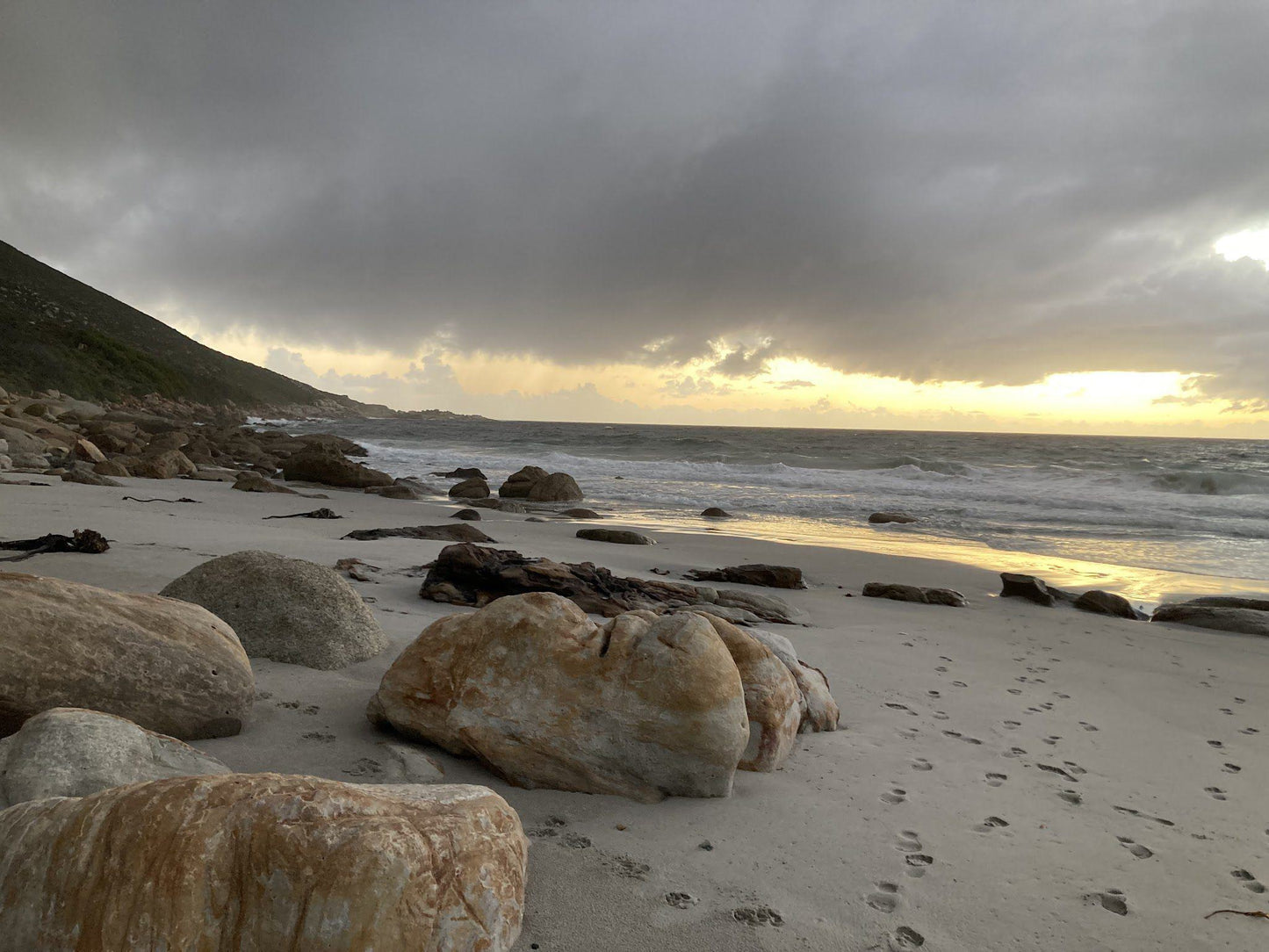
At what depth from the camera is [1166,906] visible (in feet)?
7.73

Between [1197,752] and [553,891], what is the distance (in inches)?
146

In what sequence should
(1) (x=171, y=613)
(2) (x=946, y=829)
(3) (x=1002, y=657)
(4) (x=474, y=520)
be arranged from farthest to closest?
(4) (x=474, y=520)
(3) (x=1002, y=657)
(1) (x=171, y=613)
(2) (x=946, y=829)

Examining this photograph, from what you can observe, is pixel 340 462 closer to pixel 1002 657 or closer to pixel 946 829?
pixel 1002 657

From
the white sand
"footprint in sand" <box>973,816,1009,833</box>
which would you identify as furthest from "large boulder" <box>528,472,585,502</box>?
"footprint in sand" <box>973,816,1009,833</box>

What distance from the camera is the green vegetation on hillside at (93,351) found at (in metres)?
44.4

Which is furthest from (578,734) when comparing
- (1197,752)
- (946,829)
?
(1197,752)

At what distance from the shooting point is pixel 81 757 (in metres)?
2.04

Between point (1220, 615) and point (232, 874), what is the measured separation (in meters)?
8.55

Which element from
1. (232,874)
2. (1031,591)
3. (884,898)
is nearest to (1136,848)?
(884,898)

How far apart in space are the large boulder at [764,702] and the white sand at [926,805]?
0.09m

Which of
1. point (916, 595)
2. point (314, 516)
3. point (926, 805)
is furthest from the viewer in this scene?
point (314, 516)

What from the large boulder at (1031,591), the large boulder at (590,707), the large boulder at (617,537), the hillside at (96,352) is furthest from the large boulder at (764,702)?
the hillside at (96,352)

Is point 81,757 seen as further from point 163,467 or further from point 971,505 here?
point 971,505

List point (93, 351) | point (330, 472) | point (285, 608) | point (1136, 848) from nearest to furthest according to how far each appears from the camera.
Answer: point (1136, 848)
point (285, 608)
point (330, 472)
point (93, 351)
